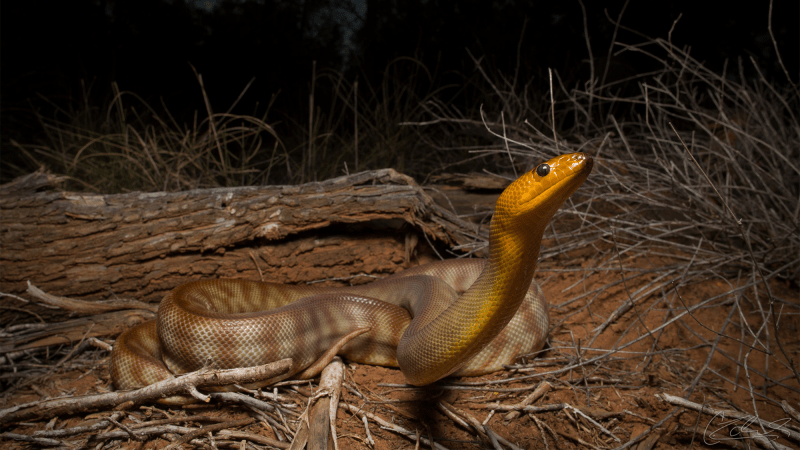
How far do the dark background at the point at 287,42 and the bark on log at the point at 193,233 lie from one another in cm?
339

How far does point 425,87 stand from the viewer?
24.0 ft

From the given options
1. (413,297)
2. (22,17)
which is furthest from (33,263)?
(22,17)

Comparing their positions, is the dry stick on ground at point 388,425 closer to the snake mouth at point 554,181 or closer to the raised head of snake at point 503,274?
the raised head of snake at point 503,274

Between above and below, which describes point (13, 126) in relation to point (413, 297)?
above

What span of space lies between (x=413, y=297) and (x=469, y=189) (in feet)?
5.89

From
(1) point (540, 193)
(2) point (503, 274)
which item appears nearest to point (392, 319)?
(2) point (503, 274)

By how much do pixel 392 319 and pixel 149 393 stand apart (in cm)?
128

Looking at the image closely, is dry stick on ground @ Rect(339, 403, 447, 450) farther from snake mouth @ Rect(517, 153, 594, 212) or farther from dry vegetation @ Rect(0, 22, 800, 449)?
snake mouth @ Rect(517, 153, 594, 212)

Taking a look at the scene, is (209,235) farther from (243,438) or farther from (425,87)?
(425,87)

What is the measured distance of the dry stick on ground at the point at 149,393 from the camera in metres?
1.86

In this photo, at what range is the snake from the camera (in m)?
1.59

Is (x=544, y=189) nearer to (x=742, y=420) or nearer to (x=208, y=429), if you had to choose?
(x=742, y=420)

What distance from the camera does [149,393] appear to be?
6.28ft

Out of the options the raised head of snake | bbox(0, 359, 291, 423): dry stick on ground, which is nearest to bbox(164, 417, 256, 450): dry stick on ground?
bbox(0, 359, 291, 423): dry stick on ground
